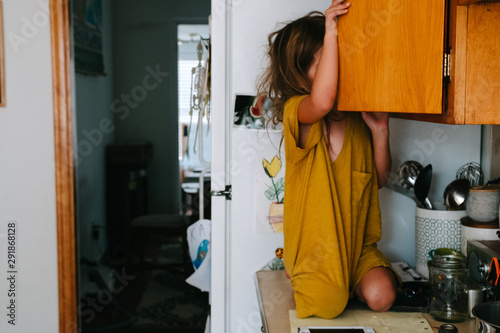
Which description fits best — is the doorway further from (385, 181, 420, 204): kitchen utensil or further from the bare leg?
the bare leg

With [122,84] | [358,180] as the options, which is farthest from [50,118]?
[122,84]

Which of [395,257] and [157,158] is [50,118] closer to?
[395,257]

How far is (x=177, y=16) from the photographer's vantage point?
18.5 feet

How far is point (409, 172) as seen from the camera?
1992mm

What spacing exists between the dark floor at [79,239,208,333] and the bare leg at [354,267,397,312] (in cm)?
194

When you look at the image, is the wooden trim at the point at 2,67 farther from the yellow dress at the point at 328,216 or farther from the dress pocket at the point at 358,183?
the dress pocket at the point at 358,183

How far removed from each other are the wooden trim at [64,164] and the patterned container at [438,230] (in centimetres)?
145

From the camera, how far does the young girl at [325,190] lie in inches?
59.6

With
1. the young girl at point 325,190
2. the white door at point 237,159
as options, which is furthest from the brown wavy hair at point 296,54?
the white door at point 237,159

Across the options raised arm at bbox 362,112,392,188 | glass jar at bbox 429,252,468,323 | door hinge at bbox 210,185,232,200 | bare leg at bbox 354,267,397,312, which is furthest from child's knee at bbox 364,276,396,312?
door hinge at bbox 210,185,232,200

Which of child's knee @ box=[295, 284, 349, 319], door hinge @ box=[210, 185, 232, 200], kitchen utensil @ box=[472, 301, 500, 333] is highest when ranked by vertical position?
door hinge @ box=[210, 185, 232, 200]

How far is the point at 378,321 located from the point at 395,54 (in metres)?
0.73

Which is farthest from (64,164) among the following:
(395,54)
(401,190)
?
(395,54)

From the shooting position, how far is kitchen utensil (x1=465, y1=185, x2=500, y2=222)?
1.63 m
